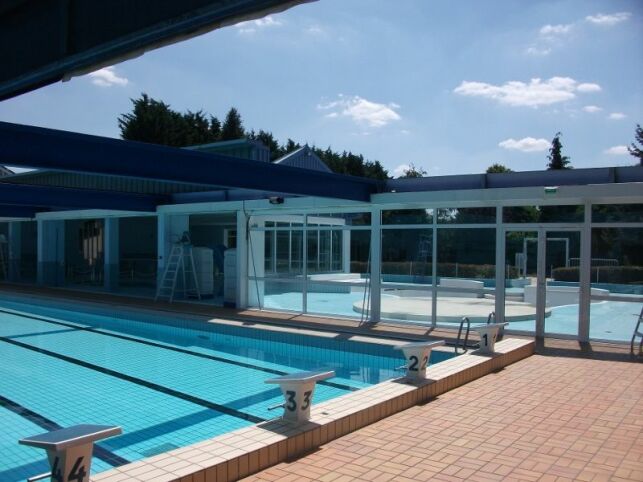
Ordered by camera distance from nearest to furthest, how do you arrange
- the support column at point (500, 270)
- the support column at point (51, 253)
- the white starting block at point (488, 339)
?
the white starting block at point (488, 339), the support column at point (500, 270), the support column at point (51, 253)

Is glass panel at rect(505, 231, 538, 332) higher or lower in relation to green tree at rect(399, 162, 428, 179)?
lower

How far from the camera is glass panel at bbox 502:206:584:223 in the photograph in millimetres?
9570

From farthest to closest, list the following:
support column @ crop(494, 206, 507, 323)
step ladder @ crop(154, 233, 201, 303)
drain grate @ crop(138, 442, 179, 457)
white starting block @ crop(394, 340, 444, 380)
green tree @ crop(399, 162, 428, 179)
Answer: green tree @ crop(399, 162, 428, 179)
step ladder @ crop(154, 233, 201, 303)
support column @ crop(494, 206, 507, 323)
white starting block @ crop(394, 340, 444, 380)
drain grate @ crop(138, 442, 179, 457)

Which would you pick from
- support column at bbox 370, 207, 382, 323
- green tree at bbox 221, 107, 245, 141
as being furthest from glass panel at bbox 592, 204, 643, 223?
green tree at bbox 221, 107, 245, 141

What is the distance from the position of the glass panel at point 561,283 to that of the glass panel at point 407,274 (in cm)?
213

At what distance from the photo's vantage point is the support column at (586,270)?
9375mm

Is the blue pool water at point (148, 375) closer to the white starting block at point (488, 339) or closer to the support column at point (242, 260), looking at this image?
the white starting block at point (488, 339)

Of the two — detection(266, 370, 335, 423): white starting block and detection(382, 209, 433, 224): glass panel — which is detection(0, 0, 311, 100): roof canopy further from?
detection(382, 209, 433, 224): glass panel

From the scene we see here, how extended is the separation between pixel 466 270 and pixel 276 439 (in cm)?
703

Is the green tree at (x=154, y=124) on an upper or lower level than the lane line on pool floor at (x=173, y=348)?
upper

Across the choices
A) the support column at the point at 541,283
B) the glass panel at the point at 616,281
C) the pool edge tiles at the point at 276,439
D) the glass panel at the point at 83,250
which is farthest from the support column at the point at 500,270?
the glass panel at the point at 83,250

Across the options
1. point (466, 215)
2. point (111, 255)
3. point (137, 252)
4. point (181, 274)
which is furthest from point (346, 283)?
point (137, 252)

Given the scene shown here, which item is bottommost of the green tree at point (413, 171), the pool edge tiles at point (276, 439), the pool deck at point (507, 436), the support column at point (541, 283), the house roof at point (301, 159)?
the pool deck at point (507, 436)

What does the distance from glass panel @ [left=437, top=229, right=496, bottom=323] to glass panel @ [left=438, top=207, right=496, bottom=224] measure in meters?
0.18
